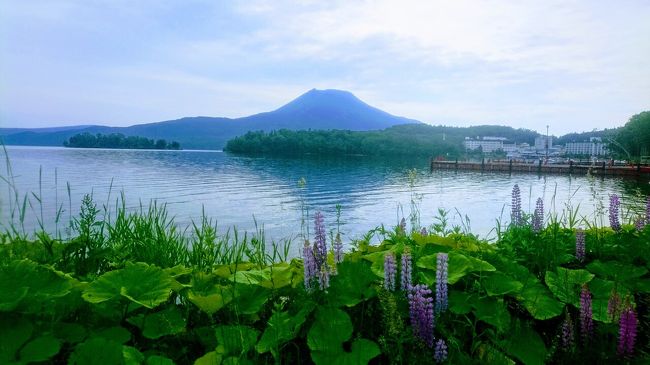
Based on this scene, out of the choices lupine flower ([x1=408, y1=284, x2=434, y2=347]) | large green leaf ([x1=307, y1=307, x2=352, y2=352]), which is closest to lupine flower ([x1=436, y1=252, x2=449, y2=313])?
lupine flower ([x1=408, y1=284, x2=434, y2=347])

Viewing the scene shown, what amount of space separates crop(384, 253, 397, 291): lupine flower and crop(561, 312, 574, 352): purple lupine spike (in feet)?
3.14

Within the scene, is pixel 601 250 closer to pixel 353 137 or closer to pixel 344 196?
pixel 344 196

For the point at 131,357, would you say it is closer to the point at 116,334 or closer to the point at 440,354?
the point at 116,334

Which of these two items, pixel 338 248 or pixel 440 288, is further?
pixel 338 248

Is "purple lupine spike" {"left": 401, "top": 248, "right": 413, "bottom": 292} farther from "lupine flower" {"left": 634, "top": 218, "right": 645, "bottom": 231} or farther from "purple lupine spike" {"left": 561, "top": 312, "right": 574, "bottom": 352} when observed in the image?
"lupine flower" {"left": 634, "top": 218, "right": 645, "bottom": 231}

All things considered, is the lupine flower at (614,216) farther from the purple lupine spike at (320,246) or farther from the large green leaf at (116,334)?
the large green leaf at (116,334)

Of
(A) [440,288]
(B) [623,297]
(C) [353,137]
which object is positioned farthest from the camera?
(C) [353,137]

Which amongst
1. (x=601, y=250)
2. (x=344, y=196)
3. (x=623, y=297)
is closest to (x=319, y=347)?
(x=623, y=297)

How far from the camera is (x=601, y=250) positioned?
3.22 metres

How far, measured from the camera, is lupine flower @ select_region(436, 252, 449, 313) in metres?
2.22

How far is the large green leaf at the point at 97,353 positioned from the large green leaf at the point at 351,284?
1064 mm

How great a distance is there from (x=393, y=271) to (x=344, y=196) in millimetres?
41793

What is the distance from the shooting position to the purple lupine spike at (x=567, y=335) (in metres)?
2.33

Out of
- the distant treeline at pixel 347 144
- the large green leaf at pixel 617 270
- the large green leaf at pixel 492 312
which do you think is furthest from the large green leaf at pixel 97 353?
the distant treeline at pixel 347 144
